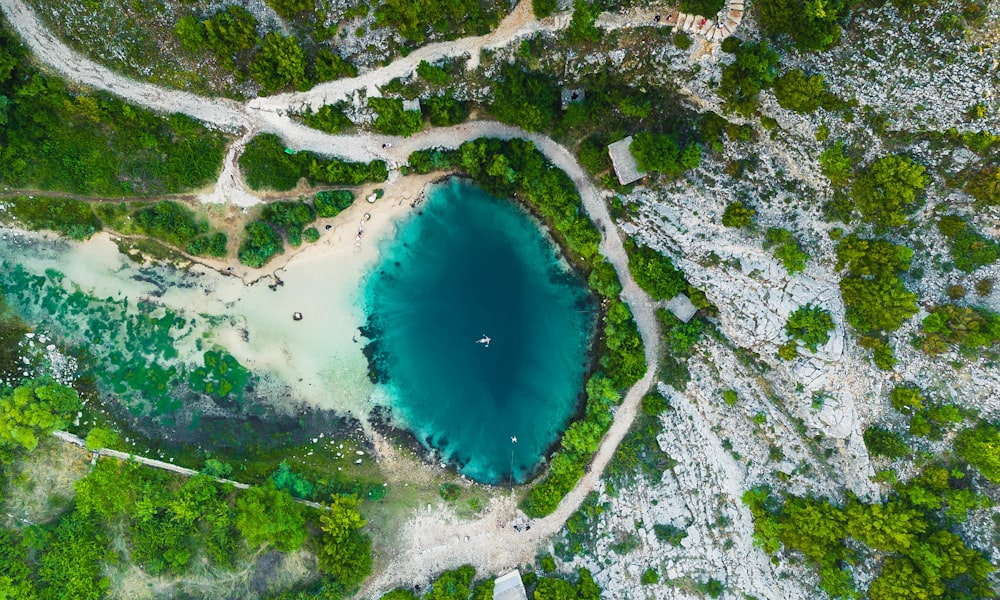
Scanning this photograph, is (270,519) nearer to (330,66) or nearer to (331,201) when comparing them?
(331,201)

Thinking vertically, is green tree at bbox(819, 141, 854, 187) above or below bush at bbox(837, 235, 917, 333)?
above

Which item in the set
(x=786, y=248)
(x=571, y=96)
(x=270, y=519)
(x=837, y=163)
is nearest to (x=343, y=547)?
(x=270, y=519)

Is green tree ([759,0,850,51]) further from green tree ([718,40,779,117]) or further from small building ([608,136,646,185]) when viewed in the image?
small building ([608,136,646,185])

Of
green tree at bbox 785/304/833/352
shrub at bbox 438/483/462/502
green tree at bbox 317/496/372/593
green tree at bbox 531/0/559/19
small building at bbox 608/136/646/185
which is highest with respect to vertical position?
green tree at bbox 531/0/559/19

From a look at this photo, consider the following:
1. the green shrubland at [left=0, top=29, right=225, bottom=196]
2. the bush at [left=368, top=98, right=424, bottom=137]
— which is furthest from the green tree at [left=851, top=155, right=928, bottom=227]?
the green shrubland at [left=0, top=29, right=225, bottom=196]

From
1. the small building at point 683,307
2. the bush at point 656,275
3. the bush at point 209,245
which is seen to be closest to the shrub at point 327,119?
the bush at point 209,245

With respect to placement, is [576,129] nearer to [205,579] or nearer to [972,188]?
[972,188]

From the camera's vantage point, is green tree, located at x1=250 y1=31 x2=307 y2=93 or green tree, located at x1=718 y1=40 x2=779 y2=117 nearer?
green tree, located at x1=718 y1=40 x2=779 y2=117
